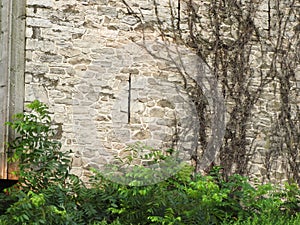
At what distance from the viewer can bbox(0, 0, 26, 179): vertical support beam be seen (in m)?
6.36

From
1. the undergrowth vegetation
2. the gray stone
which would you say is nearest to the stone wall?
the gray stone

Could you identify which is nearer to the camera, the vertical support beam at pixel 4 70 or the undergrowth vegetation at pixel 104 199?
the undergrowth vegetation at pixel 104 199

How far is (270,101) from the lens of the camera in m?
7.30

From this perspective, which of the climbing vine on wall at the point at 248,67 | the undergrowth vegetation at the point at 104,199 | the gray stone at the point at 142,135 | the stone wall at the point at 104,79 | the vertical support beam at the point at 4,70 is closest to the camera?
the undergrowth vegetation at the point at 104,199

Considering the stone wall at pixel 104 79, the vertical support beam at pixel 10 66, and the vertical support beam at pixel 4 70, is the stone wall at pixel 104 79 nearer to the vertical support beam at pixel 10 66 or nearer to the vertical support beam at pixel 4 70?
the vertical support beam at pixel 10 66

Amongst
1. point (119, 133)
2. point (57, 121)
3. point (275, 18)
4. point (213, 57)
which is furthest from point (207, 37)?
point (57, 121)

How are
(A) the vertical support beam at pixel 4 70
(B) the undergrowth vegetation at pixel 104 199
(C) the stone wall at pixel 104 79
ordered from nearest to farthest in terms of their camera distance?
(B) the undergrowth vegetation at pixel 104 199 → (A) the vertical support beam at pixel 4 70 → (C) the stone wall at pixel 104 79

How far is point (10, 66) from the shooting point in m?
6.42

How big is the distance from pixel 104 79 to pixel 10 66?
1088 mm

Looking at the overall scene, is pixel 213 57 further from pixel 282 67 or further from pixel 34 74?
pixel 34 74

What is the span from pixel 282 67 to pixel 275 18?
25.8 inches

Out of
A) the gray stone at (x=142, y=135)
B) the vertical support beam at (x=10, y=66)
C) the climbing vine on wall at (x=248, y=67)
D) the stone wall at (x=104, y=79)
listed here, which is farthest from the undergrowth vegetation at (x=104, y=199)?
the climbing vine on wall at (x=248, y=67)

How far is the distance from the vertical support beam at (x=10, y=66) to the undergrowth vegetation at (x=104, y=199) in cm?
16

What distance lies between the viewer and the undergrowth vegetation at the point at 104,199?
196 inches
